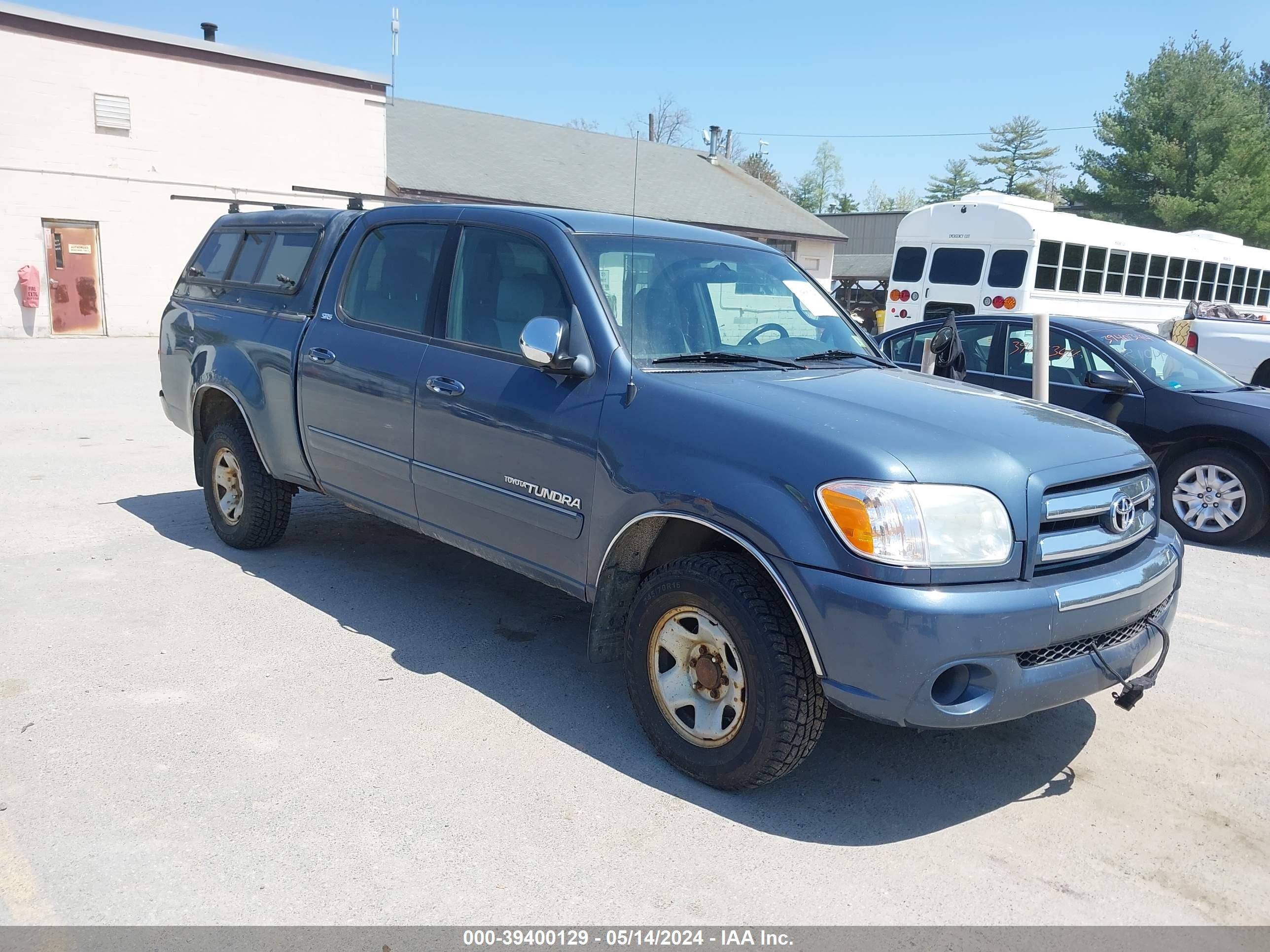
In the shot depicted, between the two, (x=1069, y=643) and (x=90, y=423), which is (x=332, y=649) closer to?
(x=1069, y=643)

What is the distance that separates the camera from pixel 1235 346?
1155 cm

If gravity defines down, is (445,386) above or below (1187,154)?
below

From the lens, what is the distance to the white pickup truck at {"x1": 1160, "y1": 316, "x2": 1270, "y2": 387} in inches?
447

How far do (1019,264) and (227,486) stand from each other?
13642mm

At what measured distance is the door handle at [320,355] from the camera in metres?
5.02

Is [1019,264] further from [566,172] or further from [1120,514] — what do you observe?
[566,172]

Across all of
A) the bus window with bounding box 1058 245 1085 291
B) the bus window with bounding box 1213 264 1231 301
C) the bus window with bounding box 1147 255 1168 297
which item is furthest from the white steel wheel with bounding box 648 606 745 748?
the bus window with bounding box 1213 264 1231 301

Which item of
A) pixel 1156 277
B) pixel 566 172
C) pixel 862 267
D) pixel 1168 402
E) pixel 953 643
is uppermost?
pixel 566 172

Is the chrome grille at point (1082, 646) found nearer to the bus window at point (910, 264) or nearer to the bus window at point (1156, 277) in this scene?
the bus window at point (910, 264)

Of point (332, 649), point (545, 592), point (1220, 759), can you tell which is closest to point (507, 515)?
point (332, 649)

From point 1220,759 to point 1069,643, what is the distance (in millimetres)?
1186

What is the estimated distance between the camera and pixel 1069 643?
10.8 feet

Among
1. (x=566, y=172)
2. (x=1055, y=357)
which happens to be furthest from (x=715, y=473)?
(x=566, y=172)

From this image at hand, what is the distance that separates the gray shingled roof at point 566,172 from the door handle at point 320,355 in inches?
812
